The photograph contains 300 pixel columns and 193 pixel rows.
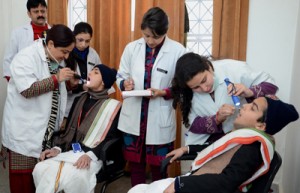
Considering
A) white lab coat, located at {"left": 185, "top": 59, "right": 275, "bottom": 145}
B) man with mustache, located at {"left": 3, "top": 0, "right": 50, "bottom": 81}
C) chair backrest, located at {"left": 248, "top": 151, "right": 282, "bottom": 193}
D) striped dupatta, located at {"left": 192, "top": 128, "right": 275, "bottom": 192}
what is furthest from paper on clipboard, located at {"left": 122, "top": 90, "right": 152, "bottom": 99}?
man with mustache, located at {"left": 3, "top": 0, "right": 50, "bottom": 81}

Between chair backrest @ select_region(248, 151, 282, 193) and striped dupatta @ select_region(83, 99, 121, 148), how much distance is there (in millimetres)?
1124

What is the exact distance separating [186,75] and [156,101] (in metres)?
0.47

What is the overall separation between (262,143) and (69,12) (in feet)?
8.32

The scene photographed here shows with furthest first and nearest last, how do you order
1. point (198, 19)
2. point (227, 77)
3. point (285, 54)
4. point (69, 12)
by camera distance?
point (69, 12)
point (198, 19)
point (285, 54)
point (227, 77)

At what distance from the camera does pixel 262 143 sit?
4.07 feet

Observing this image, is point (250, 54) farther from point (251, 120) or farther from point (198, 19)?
point (251, 120)

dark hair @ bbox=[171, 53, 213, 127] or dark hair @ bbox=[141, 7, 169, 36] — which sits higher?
dark hair @ bbox=[141, 7, 169, 36]

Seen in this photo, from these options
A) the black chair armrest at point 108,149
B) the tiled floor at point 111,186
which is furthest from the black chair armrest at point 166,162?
the tiled floor at point 111,186

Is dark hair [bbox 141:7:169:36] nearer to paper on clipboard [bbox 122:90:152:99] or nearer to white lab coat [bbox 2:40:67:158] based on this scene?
paper on clipboard [bbox 122:90:152:99]

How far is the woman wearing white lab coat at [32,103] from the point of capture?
193cm

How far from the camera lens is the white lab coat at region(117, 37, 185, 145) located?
78.7 inches

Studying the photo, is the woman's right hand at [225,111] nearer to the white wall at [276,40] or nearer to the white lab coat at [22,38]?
the white wall at [276,40]

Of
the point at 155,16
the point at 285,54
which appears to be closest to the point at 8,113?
the point at 155,16

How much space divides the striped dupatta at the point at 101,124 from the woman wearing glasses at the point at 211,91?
0.53 metres
